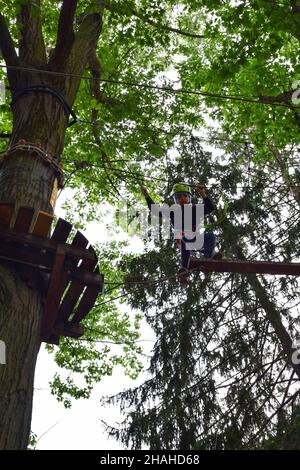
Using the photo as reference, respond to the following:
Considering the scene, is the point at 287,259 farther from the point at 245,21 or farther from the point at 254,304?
the point at 245,21

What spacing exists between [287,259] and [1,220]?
19.1 ft

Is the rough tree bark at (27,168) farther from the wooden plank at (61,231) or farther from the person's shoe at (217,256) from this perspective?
the person's shoe at (217,256)

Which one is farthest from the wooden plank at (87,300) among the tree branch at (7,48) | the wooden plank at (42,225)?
the tree branch at (7,48)

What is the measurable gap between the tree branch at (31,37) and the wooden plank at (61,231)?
8.96ft

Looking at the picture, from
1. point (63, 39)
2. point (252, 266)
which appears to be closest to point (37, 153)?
point (63, 39)

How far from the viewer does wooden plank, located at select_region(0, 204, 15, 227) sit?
323 centimetres

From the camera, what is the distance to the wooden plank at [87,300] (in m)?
3.66

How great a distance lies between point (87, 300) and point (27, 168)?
1424 mm

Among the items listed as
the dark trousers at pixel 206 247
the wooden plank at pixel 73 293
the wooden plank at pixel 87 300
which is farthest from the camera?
the dark trousers at pixel 206 247

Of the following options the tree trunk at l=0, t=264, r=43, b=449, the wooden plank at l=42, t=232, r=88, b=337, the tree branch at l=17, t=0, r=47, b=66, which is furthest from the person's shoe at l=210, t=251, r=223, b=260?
the tree branch at l=17, t=0, r=47, b=66

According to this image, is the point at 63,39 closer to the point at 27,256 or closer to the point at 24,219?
the point at 24,219

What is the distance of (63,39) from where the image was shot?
5.32 meters

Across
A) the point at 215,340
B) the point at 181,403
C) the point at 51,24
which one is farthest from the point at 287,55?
the point at 181,403

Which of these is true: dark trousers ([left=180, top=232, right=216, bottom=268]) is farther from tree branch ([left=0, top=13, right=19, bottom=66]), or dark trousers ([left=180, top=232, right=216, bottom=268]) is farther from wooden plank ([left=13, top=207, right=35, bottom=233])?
tree branch ([left=0, top=13, right=19, bottom=66])
